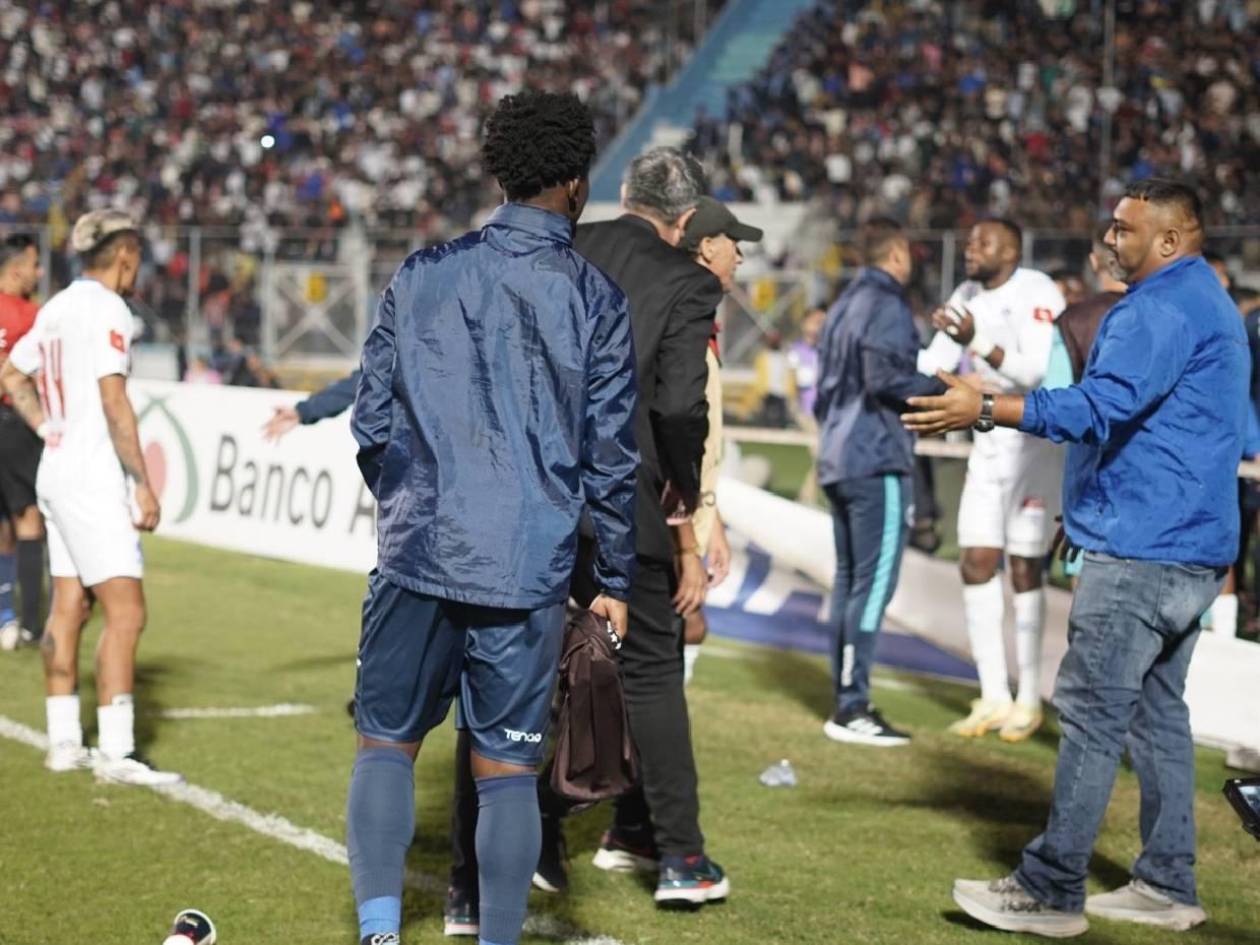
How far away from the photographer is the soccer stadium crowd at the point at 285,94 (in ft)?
102

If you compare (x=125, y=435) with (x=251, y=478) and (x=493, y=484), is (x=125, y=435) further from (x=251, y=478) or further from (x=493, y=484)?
(x=251, y=478)

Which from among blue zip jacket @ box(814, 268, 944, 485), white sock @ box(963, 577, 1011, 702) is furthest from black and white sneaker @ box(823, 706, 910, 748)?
blue zip jacket @ box(814, 268, 944, 485)

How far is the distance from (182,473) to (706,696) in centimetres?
621

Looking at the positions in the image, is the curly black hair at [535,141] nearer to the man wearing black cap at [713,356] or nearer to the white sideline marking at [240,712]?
the man wearing black cap at [713,356]

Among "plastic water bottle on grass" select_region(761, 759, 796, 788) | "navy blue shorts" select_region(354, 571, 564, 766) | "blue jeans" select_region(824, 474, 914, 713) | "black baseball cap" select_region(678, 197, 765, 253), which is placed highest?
"black baseball cap" select_region(678, 197, 765, 253)

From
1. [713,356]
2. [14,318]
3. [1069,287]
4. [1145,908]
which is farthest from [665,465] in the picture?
[1069,287]

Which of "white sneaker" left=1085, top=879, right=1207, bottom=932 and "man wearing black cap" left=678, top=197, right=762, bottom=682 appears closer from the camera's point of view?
"white sneaker" left=1085, top=879, right=1207, bottom=932

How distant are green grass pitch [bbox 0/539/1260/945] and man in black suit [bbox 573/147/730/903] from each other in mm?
317

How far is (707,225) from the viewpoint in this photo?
19.5 feet

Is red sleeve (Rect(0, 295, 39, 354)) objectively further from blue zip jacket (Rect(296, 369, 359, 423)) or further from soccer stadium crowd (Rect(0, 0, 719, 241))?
soccer stadium crowd (Rect(0, 0, 719, 241))

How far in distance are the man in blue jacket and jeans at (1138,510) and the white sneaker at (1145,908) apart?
280 mm

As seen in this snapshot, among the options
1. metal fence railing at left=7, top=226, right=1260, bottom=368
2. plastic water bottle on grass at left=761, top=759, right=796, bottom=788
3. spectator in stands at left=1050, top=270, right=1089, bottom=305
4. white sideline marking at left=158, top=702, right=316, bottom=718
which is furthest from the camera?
metal fence railing at left=7, top=226, right=1260, bottom=368

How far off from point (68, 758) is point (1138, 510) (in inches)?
162

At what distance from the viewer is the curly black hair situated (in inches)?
169
